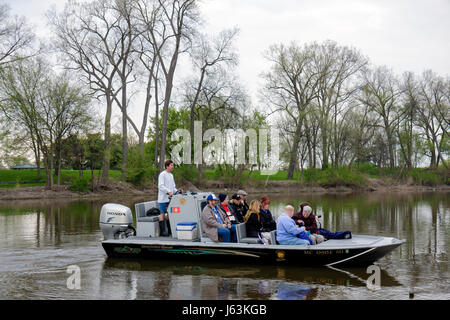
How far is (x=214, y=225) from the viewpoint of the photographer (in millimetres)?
10867

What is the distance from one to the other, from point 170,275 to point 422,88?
48998 mm

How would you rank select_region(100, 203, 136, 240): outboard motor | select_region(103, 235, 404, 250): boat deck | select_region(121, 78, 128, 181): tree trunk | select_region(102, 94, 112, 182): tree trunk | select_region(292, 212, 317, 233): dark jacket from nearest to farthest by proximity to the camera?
select_region(103, 235, 404, 250): boat deck < select_region(292, 212, 317, 233): dark jacket < select_region(100, 203, 136, 240): outboard motor < select_region(102, 94, 112, 182): tree trunk < select_region(121, 78, 128, 181): tree trunk

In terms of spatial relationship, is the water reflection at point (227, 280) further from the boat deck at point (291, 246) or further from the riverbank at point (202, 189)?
the riverbank at point (202, 189)

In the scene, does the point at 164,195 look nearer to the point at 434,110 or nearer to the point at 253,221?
the point at 253,221

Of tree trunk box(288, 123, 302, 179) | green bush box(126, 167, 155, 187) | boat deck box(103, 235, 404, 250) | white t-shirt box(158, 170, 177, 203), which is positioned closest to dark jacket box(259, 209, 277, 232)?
boat deck box(103, 235, 404, 250)

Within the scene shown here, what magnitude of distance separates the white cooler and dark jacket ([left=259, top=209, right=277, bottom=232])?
172cm

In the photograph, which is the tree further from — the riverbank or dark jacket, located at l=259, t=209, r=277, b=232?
dark jacket, located at l=259, t=209, r=277, b=232

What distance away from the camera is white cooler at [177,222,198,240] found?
1115 cm

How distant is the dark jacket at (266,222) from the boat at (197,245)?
553mm

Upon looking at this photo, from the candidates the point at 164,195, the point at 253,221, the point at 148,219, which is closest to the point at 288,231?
the point at 253,221

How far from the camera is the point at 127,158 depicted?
132ft

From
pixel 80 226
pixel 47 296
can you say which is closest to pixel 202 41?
pixel 80 226

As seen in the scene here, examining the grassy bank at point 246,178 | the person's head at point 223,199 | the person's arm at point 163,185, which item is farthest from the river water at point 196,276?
the grassy bank at point 246,178
